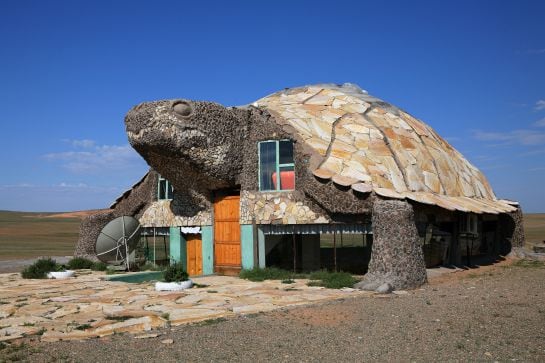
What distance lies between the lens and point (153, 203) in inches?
829

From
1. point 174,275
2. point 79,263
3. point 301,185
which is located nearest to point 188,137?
point 301,185

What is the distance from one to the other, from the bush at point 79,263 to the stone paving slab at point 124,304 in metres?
4.76

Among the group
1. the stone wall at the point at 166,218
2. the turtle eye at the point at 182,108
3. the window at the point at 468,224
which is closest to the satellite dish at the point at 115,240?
the stone wall at the point at 166,218

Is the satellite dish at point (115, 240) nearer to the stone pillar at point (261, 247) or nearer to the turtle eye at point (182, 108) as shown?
the stone pillar at point (261, 247)

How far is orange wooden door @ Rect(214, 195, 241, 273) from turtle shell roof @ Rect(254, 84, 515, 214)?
3.42m

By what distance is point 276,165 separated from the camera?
1702 centimetres

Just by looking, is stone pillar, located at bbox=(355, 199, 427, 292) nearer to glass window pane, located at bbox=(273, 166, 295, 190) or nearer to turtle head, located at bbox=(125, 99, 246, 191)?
glass window pane, located at bbox=(273, 166, 295, 190)

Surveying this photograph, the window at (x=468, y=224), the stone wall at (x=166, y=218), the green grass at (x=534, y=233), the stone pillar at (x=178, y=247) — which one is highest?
the stone wall at (x=166, y=218)

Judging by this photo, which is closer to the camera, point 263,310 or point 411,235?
point 263,310

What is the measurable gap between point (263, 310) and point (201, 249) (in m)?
9.16

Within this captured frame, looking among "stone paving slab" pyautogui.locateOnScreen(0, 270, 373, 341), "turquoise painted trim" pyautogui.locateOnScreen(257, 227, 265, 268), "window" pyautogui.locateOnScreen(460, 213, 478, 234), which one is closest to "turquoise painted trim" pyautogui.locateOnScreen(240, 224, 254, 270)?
"turquoise painted trim" pyautogui.locateOnScreen(257, 227, 265, 268)

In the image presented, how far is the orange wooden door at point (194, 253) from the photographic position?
19.4m

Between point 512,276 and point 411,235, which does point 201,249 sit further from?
point 512,276

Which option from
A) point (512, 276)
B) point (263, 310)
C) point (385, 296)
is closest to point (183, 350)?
point (263, 310)
